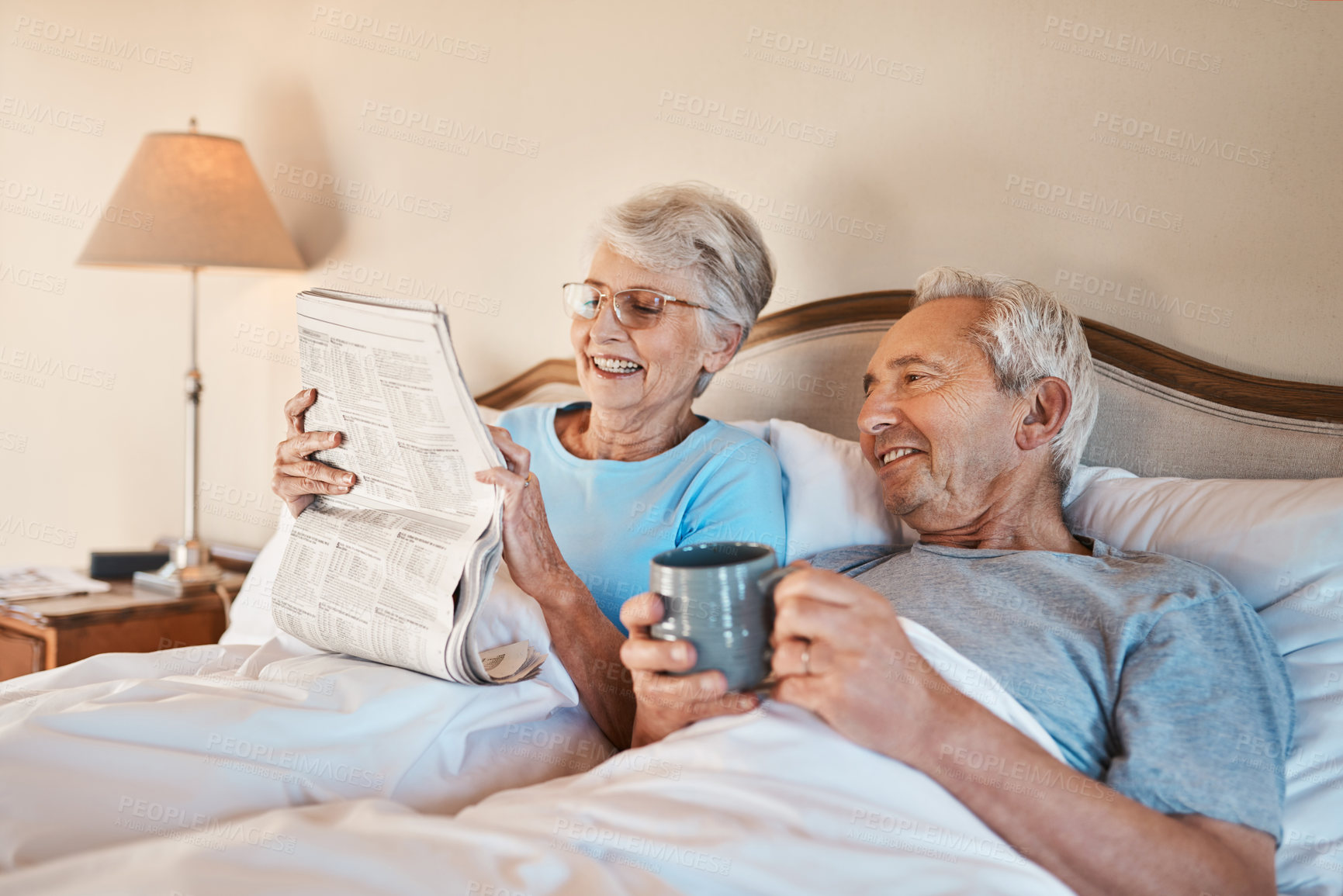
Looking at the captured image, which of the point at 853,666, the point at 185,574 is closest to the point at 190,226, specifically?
the point at 185,574

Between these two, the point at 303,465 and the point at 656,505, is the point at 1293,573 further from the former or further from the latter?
the point at 303,465

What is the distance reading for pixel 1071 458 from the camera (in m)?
1.39

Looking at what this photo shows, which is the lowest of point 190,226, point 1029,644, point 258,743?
point 258,743

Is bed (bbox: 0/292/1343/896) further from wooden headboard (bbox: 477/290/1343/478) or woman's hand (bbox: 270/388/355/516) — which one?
woman's hand (bbox: 270/388/355/516)

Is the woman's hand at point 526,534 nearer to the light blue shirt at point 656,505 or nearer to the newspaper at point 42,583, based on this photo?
the light blue shirt at point 656,505

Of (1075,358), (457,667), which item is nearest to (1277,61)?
(1075,358)

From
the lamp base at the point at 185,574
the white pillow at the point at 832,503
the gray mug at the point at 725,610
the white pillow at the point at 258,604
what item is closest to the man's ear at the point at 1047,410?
the white pillow at the point at 832,503

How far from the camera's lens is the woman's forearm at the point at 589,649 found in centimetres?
136

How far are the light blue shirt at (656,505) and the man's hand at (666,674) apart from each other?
48cm

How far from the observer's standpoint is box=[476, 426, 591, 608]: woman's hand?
3.84ft

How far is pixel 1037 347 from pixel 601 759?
0.84 meters

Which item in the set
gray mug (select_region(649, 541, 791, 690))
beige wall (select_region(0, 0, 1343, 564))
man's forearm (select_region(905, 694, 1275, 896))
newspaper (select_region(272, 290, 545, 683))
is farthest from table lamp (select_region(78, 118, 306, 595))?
man's forearm (select_region(905, 694, 1275, 896))

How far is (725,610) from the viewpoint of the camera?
850 millimetres

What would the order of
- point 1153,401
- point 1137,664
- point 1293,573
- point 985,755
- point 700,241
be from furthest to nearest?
point 700,241 < point 1153,401 < point 1293,573 < point 1137,664 < point 985,755
